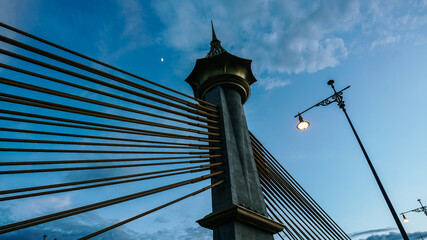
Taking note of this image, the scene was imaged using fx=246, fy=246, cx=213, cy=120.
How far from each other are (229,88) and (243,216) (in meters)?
4.44

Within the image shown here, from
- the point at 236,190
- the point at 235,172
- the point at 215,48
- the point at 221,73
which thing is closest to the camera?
the point at 236,190

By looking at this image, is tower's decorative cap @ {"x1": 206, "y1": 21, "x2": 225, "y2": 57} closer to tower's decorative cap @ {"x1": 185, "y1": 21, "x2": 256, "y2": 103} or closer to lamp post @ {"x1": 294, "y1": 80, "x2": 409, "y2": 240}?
tower's decorative cap @ {"x1": 185, "y1": 21, "x2": 256, "y2": 103}

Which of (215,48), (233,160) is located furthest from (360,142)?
(215,48)

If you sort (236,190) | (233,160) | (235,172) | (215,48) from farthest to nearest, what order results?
(215,48), (233,160), (235,172), (236,190)

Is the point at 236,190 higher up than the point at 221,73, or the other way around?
the point at 221,73

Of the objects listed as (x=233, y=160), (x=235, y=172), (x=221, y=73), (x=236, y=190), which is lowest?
(x=236, y=190)

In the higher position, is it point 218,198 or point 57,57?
point 57,57

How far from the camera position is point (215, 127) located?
699 centimetres

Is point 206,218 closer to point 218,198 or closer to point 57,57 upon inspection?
point 218,198

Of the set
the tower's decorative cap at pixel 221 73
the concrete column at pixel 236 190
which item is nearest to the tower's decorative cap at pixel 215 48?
the tower's decorative cap at pixel 221 73

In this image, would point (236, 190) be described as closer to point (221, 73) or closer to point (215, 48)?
point (221, 73)

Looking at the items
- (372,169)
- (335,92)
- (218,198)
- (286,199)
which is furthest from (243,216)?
(335,92)

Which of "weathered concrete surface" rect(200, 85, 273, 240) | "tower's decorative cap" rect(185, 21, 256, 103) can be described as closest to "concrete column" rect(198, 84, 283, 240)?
"weathered concrete surface" rect(200, 85, 273, 240)

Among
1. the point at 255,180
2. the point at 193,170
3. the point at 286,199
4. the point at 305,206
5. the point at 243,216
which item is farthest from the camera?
the point at 305,206
